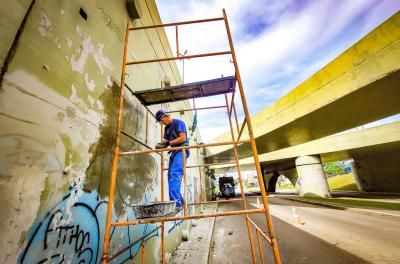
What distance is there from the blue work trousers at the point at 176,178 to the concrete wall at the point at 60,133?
836 mm

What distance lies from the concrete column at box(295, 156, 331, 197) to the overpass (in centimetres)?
788

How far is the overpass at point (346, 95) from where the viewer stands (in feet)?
16.8

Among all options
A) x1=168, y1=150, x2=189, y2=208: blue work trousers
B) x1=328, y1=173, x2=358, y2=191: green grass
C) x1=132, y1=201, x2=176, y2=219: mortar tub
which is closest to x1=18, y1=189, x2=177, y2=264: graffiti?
x1=132, y1=201, x2=176, y2=219: mortar tub

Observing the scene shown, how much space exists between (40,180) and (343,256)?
643cm

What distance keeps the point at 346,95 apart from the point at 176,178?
629 cm

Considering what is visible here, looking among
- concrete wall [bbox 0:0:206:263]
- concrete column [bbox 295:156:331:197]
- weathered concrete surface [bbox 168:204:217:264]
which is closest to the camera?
concrete wall [bbox 0:0:206:263]

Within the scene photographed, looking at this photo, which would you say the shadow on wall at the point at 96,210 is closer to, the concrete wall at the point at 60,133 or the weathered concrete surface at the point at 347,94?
the concrete wall at the point at 60,133

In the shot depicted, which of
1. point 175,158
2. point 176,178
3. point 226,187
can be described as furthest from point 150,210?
point 226,187

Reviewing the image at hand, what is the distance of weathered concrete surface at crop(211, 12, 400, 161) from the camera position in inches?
202

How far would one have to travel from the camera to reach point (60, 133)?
6.35 ft

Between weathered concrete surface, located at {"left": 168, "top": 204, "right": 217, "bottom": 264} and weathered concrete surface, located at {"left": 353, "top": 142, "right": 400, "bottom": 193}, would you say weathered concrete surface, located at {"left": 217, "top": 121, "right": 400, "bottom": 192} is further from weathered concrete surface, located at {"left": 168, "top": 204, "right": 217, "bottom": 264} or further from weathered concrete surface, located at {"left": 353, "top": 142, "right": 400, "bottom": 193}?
weathered concrete surface, located at {"left": 168, "top": 204, "right": 217, "bottom": 264}

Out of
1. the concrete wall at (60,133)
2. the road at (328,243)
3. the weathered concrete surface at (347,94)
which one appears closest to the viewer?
the concrete wall at (60,133)

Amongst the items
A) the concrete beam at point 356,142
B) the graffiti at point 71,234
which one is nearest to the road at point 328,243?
the graffiti at point 71,234

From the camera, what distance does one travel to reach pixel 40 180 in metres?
1.68
